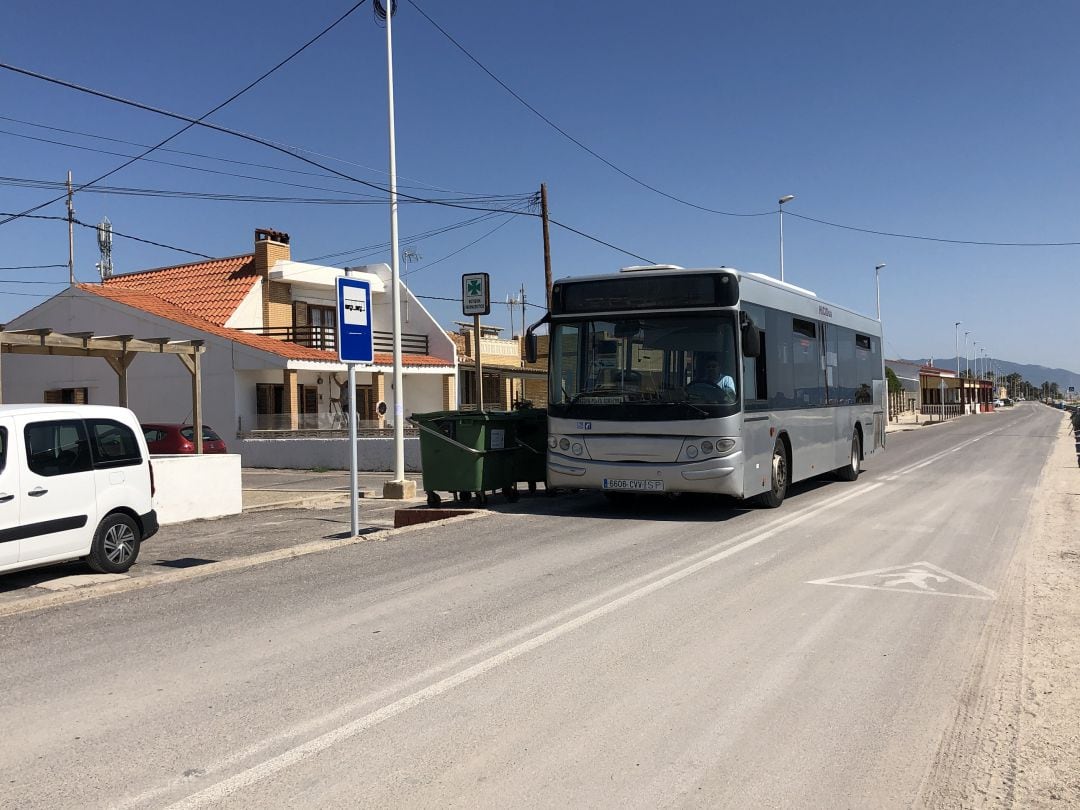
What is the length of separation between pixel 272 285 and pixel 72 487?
95.1 feet

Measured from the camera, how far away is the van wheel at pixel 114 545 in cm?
921

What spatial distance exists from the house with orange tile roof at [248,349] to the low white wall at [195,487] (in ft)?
39.4

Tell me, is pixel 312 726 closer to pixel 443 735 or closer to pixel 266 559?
pixel 443 735

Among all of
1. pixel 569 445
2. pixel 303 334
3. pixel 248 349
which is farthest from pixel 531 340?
pixel 303 334

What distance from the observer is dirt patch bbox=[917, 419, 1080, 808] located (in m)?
3.96

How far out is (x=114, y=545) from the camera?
31.0ft

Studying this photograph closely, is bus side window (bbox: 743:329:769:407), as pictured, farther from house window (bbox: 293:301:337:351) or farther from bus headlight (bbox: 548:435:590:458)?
house window (bbox: 293:301:337:351)

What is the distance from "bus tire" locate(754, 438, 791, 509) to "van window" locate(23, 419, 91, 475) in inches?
341

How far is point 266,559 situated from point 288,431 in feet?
68.3

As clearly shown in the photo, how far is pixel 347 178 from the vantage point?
22.0m

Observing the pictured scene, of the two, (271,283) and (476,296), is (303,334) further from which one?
(476,296)

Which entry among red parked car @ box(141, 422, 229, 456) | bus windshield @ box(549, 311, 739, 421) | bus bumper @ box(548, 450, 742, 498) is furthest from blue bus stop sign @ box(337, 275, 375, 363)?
red parked car @ box(141, 422, 229, 456)

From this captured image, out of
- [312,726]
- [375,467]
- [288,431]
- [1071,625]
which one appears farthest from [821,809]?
[288,431]

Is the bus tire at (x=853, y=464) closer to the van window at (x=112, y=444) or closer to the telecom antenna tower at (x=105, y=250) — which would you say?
the van window at (x=112, y=444)
